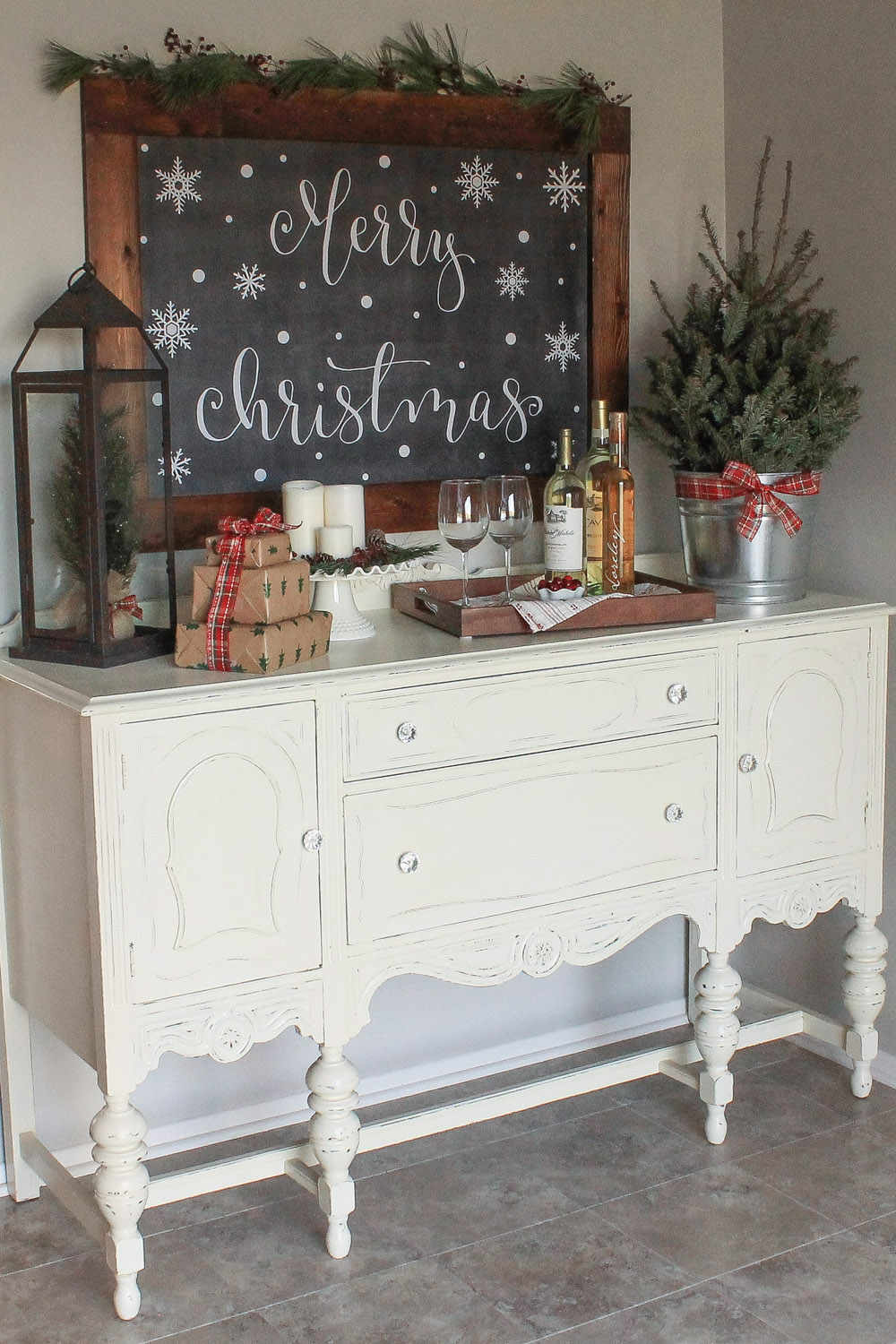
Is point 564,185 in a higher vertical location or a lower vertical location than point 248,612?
higher

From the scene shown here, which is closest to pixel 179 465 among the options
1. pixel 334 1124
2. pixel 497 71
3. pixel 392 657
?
pixel 392 657

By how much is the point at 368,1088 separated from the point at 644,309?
5.47 feet

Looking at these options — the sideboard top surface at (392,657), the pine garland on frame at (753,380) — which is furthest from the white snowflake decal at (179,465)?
the pine garland on frame at (753,380)

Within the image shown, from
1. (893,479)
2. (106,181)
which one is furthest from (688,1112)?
(106,181)

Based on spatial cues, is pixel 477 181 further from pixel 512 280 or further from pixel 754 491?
pixel 754 491

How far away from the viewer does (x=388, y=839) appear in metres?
2.20

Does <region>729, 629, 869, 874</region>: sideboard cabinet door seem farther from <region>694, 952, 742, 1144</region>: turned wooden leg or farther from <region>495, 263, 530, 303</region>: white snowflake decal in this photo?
<region>495, 263, 530, 303</region>: white snowflake decal

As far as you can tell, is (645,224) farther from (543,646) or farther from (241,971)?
(241,971)

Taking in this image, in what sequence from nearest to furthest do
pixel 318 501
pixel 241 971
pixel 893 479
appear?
1. pixel 241 971
2. pixel 318 501
3. pixel 893 479

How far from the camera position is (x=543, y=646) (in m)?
2.29

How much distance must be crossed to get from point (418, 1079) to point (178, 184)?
1.75 m

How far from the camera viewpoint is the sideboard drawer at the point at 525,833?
2.20 meters

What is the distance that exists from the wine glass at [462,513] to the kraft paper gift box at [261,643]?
11.1 inches

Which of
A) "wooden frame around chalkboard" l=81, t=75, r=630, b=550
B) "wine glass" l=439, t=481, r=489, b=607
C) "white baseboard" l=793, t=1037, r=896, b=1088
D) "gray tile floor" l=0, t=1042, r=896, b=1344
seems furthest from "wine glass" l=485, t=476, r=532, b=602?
"white baseboard" l=793, t=1037, r=896, b=1088
